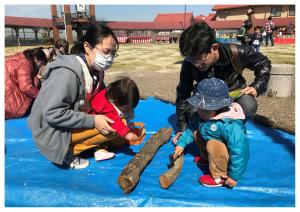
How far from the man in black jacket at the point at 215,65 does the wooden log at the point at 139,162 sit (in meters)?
0.31

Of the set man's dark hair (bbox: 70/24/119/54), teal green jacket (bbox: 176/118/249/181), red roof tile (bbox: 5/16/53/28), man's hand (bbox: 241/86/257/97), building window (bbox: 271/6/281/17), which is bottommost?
teal green jacket (bbox: 176/118/249/181)

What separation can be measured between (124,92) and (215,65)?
1005mm

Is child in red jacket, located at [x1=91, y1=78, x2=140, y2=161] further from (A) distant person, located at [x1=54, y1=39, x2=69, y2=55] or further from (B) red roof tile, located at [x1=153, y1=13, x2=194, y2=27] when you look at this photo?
(B) red roof tile, located at [x1=153, y1=13, x2=194, y2=27]

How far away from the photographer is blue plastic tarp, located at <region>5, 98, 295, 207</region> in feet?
7.07

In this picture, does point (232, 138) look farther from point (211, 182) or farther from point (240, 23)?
point (240, 23)

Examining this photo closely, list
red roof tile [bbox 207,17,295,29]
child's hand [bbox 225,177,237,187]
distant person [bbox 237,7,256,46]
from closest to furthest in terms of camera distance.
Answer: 1. child's hand [bbox 225,177,237,187]
2. distant person [bbox 237,7,256,46]
3. red roof tile [bbox 207,17,295,29]

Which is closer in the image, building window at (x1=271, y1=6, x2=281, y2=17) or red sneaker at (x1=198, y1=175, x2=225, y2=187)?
red sneaker at (x1=198, y1=175, x2=225, y2=187)

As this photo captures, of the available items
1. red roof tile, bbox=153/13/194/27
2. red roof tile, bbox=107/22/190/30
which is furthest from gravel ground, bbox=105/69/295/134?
red roof tile, bbox=153/13/194/27

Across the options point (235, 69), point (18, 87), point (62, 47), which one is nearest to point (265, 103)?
point (235, 69)

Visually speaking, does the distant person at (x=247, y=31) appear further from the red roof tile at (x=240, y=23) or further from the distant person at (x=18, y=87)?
the red roof tile at (x=240, y=23)

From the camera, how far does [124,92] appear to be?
2525 millimetres

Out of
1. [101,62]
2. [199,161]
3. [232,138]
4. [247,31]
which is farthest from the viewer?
[247,31]

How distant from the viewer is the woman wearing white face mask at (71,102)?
7.63 ft
